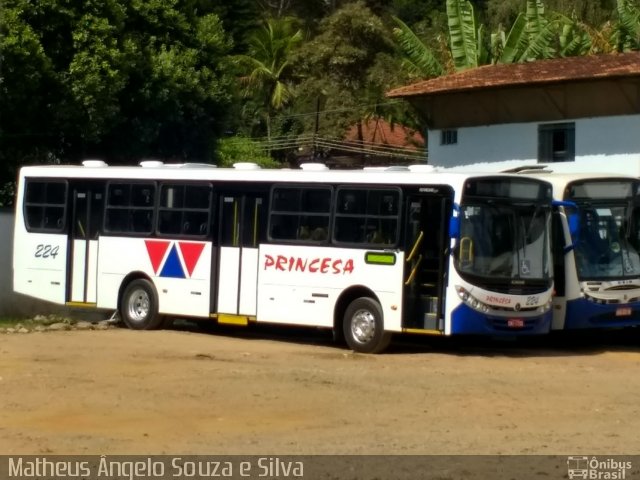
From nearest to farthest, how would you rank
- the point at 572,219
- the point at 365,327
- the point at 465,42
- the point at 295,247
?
the point at 365,327 < the point at 572,219 < the point at 295,247 < the point at 465,42

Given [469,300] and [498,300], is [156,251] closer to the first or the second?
[469,300]

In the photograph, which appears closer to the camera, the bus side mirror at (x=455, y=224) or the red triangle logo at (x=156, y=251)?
the bus side mirror at (x=455, y=224)

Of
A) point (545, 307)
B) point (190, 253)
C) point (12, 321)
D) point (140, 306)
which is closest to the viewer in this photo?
point (545, 307)

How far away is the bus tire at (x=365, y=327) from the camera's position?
1879cm

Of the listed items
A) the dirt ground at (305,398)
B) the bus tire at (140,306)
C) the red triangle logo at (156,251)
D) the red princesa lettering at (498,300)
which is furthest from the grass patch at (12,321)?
the red princesa lettering at (498,300)

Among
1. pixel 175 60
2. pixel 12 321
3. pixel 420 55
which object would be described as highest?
pixel 420 55

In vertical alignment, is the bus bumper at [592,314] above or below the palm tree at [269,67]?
below

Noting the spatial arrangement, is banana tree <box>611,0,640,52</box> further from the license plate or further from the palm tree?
the palm tree

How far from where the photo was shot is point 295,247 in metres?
20.0

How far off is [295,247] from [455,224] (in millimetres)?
3082

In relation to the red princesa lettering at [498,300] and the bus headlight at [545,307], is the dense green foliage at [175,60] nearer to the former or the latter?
the red princesa lettering at [498,300]

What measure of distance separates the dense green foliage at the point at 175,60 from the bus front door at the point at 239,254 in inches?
351

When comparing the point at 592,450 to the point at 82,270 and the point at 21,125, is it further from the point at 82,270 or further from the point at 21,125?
the point at 21,125
